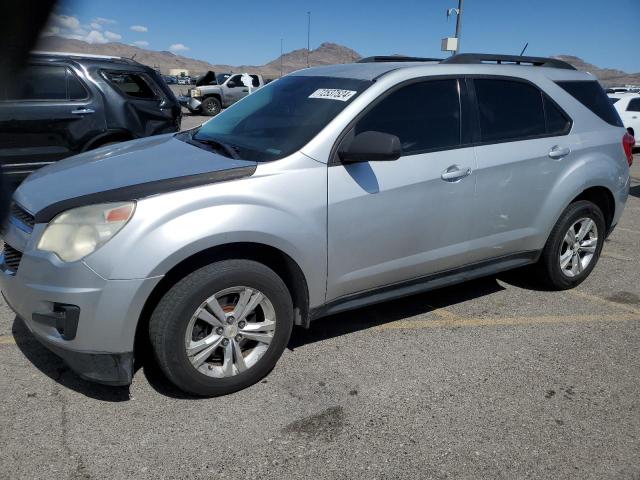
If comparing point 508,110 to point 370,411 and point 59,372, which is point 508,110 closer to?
point 370,411

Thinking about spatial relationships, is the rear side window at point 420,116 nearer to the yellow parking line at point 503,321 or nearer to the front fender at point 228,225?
→ the front fender at point 228,225

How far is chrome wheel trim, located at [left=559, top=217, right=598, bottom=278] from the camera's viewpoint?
4.44m

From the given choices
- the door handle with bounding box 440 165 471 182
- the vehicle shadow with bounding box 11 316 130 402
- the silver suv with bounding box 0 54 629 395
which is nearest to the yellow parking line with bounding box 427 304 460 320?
the silver suv with bounding box 0 54 629 395

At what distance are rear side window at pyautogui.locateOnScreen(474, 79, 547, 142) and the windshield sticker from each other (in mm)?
1008

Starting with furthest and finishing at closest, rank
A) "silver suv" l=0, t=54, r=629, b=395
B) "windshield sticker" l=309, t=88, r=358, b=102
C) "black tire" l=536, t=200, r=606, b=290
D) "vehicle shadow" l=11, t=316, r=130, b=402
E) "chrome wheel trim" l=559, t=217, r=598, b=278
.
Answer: "chrome wheel trim" l=559, t=217, r=598, b=278
"black tire" l=536, t=200, r=606, b=290
"windshield sticker" l=309, t=88, r=358, b=102
"vehicle shadow" l=11, t=316, r=130, b=402
"silver suv" l=0, t=54, r=629, b=395

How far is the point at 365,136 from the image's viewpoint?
123 inches

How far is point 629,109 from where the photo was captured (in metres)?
14.4

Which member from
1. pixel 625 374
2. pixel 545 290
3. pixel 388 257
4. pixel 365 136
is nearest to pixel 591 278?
pixel 545 290

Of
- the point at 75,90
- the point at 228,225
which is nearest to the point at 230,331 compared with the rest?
the point at 228,225

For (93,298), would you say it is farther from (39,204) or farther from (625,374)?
(625,374)

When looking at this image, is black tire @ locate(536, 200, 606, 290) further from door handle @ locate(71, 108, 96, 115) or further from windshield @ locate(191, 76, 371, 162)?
door handle @ locate(71, 108, 96, 115)

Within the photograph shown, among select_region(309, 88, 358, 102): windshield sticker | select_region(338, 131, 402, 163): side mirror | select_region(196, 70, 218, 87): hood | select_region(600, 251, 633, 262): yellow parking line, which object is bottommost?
select_region(600, 251, 633, 262): yellow parking line

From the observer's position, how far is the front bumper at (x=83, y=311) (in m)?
2.55

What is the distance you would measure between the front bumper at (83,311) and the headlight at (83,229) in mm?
57
